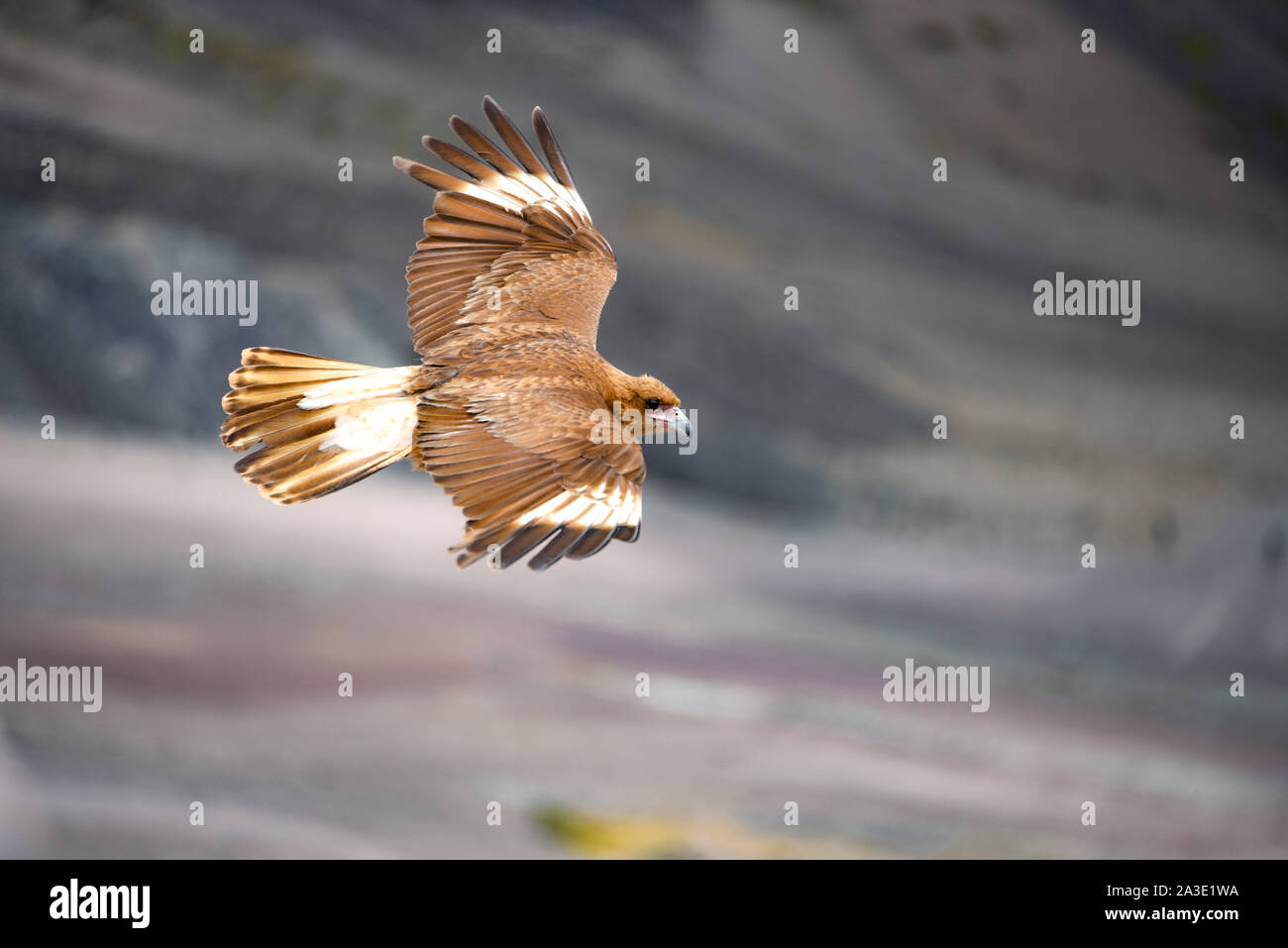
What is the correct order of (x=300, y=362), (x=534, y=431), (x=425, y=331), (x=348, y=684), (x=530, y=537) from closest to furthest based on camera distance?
(x=530, y=537) → (x=534, y=431) → (x=300, y=362) → (x=425, y=331) → (x=348, y=684)

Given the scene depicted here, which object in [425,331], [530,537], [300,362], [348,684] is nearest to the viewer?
[530,537]

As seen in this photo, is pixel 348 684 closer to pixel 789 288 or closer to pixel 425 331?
pixel 425 331

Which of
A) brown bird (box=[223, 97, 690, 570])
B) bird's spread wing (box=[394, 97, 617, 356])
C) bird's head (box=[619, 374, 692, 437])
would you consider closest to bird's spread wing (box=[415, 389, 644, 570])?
brown bird (box=[223, 97, 690, 570])

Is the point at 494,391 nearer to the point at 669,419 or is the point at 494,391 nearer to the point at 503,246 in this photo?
the point at 669,419

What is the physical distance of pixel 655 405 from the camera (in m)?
3.45

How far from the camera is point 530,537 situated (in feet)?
9.93

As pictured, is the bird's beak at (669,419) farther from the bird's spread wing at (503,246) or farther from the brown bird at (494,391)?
the bird's spread wing at (503,246)

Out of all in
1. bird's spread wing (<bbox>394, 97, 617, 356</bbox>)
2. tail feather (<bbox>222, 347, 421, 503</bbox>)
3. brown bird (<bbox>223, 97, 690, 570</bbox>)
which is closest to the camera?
brown bird (<bbox>223, 97, 690, 570</bbox>)

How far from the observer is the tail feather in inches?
134

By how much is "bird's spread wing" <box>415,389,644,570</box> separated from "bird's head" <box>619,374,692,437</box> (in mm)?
123

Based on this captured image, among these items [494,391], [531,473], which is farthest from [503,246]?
[531,473]

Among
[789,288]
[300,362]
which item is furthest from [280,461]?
[789,288]

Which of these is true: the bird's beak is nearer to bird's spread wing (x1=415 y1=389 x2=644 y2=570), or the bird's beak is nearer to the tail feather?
bird's spread wing (x1=415 y1=389 x2=644 y2=570)

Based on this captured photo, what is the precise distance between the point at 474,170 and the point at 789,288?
1692 mm
